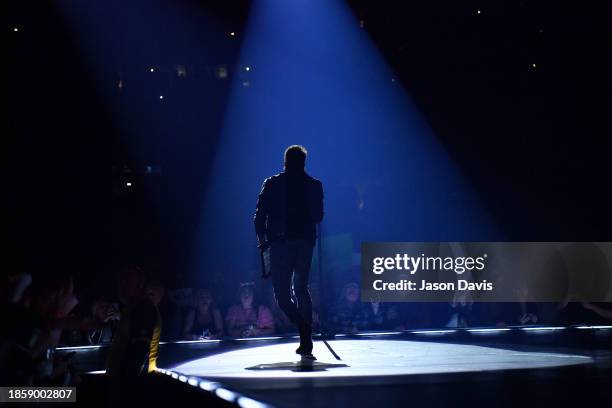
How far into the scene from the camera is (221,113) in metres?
15.4

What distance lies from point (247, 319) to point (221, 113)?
20.0 feet

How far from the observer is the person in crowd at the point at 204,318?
9875 mm

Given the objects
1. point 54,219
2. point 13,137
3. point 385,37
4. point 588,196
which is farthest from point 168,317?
point 588,196

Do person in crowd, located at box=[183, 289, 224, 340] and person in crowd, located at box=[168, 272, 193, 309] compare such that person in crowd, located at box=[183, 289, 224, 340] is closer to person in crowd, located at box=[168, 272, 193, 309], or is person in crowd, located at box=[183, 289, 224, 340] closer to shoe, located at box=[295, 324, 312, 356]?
person in crowd, located at box=[168, 272, 193, 309]

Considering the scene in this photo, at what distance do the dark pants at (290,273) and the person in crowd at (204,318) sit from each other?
12.6 feet

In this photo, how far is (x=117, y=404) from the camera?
4.18 m

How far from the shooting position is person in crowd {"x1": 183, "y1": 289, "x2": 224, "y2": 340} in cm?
988

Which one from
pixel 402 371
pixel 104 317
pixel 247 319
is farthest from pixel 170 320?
pixel 402 371

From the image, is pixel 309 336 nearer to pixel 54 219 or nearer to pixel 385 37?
pixel 54 219

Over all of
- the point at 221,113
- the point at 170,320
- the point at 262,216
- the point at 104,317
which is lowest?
the point at 104,317

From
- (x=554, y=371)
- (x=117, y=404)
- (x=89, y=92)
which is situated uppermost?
(x=89, y=92)

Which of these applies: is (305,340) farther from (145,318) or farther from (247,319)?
(247,319)

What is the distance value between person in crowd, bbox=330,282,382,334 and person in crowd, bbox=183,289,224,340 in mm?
1459

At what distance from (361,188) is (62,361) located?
11.6 m
